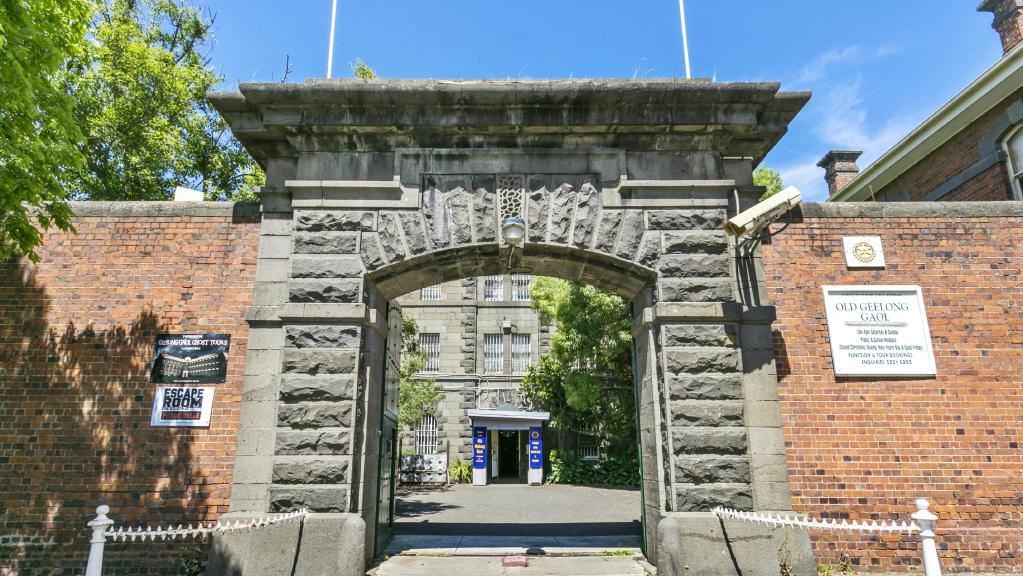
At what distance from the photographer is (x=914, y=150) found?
41.5 feet

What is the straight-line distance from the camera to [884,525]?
605cm

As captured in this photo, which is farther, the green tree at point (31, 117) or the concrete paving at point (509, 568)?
the concrete paving at point (509, 568)

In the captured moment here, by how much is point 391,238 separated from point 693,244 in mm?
3803

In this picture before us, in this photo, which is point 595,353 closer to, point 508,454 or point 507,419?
point 507,419

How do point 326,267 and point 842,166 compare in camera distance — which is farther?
point 842,166

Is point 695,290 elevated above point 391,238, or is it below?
below

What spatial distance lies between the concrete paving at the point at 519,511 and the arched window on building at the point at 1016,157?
9117 millimetres

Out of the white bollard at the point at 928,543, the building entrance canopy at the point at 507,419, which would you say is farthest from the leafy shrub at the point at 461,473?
the white bollard at the point at 928,543

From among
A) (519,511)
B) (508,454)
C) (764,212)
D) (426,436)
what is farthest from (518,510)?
(508,454)

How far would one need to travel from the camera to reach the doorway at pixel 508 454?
25.4 metres

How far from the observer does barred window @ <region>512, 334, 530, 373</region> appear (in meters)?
26.1

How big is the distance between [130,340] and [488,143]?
16.9 feet

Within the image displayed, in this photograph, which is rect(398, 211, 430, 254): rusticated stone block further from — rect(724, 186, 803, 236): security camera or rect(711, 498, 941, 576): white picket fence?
rect(711, 498, 941, 576): white picket fence

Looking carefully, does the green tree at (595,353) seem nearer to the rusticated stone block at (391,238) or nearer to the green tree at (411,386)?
the green tree at (411,386)
